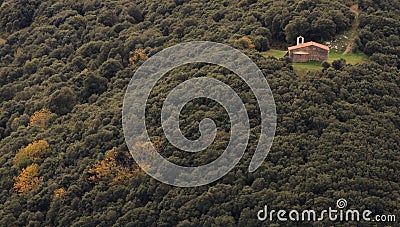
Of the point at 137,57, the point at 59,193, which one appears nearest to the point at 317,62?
the point at 137,57

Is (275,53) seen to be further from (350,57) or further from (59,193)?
(59,193)

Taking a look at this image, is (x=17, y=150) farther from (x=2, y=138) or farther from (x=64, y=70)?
(x=64, y=70)

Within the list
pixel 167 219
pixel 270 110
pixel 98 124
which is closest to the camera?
pixel 167 219

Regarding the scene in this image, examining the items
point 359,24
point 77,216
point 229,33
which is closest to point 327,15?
point 359,24

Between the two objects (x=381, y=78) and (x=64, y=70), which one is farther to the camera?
(x=64, y=70)

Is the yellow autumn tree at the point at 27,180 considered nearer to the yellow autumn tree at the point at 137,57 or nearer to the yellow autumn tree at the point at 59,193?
the yellow autumn tree at the point at 59,193

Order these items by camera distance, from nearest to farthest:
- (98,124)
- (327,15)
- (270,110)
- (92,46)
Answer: (270,110) → (98,124) → (327,15) → (92,46)

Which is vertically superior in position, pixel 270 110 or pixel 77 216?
pixel 270 110

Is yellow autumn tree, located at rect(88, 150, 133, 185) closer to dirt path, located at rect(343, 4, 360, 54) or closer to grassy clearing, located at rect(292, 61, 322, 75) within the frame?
grassy clearing, located at rect(292, 61, 322, 75)
